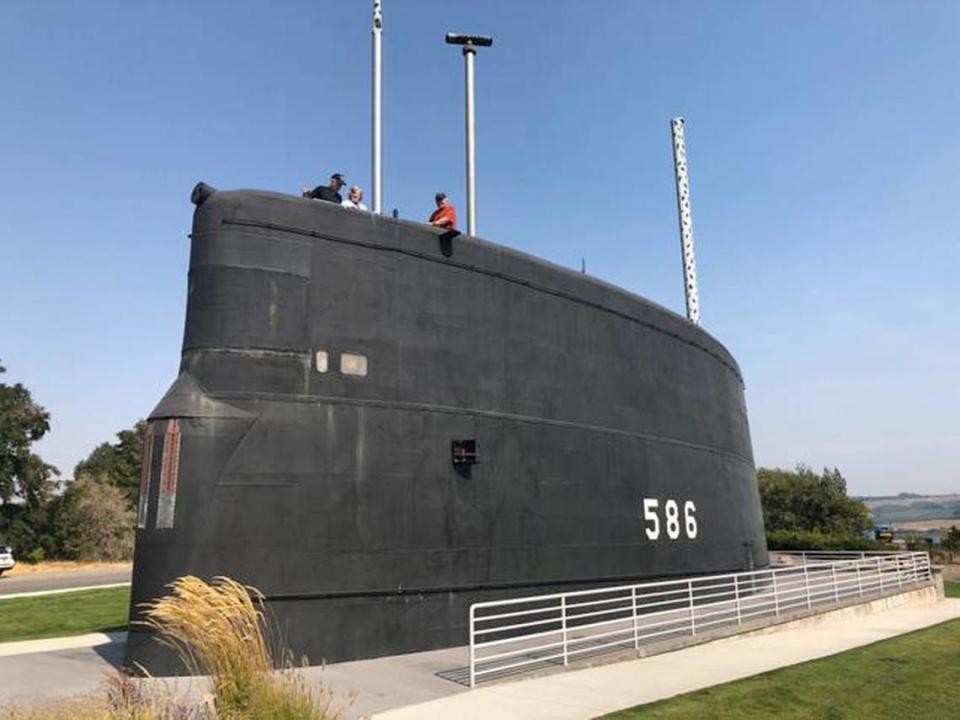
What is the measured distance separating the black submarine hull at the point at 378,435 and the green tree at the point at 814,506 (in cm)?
4480

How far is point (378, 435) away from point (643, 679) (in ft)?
13.2

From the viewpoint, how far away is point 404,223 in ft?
31.3

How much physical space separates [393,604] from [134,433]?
178 feet

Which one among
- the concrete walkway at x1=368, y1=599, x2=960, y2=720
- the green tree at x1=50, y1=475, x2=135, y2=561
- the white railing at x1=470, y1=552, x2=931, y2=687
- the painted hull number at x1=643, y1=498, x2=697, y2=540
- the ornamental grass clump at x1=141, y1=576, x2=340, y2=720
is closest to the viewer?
the ornamental grass clump at x1=141, y1=576, x2=340, y2=720

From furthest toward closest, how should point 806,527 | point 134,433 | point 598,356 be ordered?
point 134,433 → point 806,527 → point 598,356

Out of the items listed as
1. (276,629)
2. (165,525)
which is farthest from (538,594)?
(165,525)

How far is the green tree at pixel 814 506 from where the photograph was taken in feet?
169

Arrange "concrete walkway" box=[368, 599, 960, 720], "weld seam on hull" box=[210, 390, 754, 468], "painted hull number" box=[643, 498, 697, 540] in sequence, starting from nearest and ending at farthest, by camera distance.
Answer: "concrete walkway" box=[368, 599, 960, 720] < "weld seam on hull" box=[210, 390, 754, 468] < "painted hull number" box=[643, 498, 697, 540]

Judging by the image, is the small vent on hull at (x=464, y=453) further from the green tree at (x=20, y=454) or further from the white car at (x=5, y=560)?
the green tree at (x=20, y=454)

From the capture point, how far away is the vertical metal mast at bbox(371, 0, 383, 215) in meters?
10.7

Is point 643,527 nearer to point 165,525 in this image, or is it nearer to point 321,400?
point 321,400

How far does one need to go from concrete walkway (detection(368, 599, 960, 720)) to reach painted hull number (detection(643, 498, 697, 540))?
1.79 meters

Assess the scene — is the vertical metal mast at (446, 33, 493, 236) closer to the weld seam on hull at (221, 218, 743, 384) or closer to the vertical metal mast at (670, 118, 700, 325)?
the weld seam on hull at (221, 218, 743, 384)

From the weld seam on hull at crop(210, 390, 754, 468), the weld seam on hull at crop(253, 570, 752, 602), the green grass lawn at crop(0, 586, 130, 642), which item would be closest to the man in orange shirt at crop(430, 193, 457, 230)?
the weld seam on hull at crop(210, 390, 754, 468)
